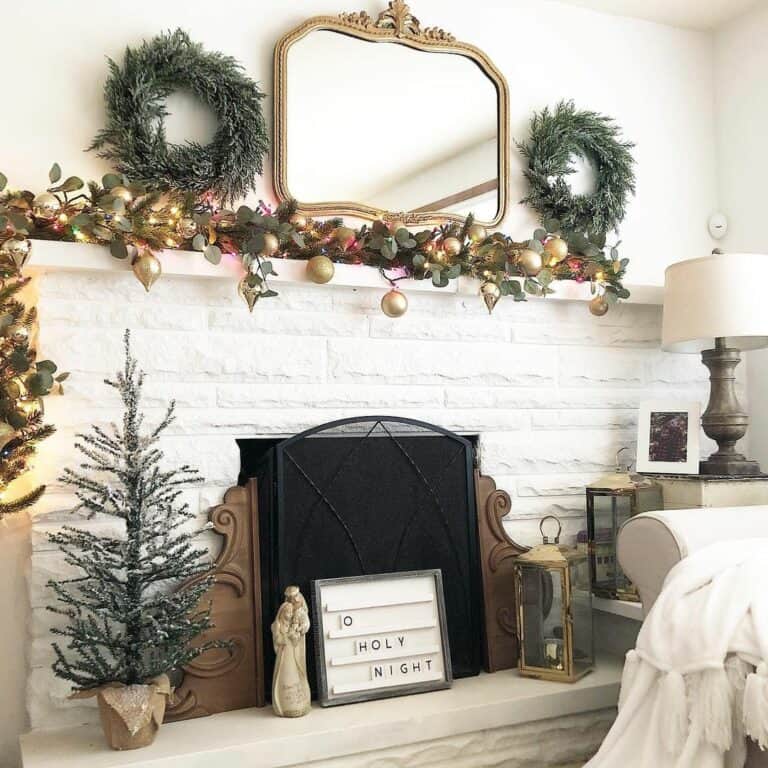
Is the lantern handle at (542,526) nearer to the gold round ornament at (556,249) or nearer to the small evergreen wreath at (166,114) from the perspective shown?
the gold round ornament at (556,249)

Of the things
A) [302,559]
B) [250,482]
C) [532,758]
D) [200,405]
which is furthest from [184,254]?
[532,758]

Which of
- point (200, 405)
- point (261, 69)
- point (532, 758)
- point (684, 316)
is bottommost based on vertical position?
point (532, 758)

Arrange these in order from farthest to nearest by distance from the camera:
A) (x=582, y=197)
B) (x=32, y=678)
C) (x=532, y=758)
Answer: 1. (x=582, y=197)
2. (x=532, y=758)
3. (x=32, y=678)

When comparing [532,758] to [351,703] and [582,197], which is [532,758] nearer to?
[351,703]

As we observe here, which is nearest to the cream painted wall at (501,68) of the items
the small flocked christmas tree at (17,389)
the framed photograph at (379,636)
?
the small flocked christmas tree at (17,389)

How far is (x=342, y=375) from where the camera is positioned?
2.42m

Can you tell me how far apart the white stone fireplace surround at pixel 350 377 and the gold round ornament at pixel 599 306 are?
0.07 metres

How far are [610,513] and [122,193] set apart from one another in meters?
1.60

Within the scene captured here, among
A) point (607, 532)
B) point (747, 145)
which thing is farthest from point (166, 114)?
point (747, 145)

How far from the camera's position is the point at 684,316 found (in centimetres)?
251

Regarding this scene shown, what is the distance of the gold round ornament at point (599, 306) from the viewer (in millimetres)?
2656

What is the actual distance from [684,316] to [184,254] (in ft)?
4.57

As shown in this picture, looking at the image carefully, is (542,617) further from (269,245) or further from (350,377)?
(269,245)

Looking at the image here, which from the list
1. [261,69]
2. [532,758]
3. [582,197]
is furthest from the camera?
[582,197]
